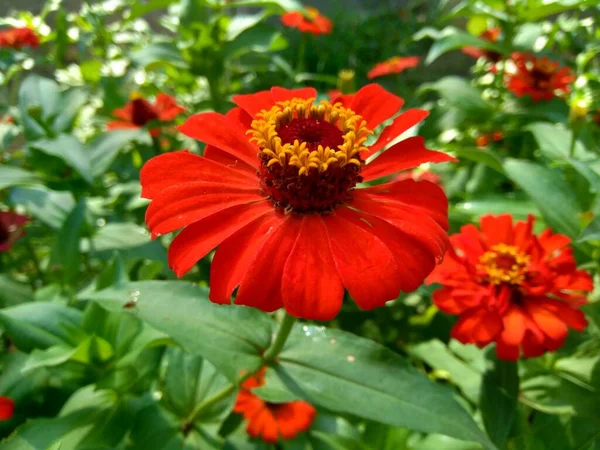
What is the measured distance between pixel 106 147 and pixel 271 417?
59 centimetres

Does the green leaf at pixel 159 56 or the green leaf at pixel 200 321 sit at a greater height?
the green leaf at pixel 159 56

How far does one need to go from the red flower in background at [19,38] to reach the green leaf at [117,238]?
981 mm

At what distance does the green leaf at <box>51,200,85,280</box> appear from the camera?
823 mm

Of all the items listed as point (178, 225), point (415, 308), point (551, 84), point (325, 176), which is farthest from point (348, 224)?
point (551, 84)

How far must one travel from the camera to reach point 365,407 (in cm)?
50

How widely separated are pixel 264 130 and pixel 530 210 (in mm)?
586

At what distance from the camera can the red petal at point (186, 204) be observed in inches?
19.1

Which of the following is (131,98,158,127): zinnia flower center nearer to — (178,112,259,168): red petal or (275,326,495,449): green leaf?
(178,112,259,168): red petal

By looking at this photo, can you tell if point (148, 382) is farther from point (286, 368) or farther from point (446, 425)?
point (446, 425)

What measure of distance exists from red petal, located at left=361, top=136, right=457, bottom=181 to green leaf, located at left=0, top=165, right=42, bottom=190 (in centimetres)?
63

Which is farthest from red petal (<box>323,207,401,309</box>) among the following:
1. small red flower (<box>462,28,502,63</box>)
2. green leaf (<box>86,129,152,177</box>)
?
small red flower (<box>462,28,502,63</box>)

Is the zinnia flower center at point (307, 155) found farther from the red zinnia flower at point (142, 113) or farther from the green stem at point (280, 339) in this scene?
the red zinnia flower at point (142, 113)

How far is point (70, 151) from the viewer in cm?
85

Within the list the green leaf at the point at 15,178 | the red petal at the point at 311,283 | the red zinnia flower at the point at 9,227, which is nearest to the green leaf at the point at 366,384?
the red petal at the point at 311,283
